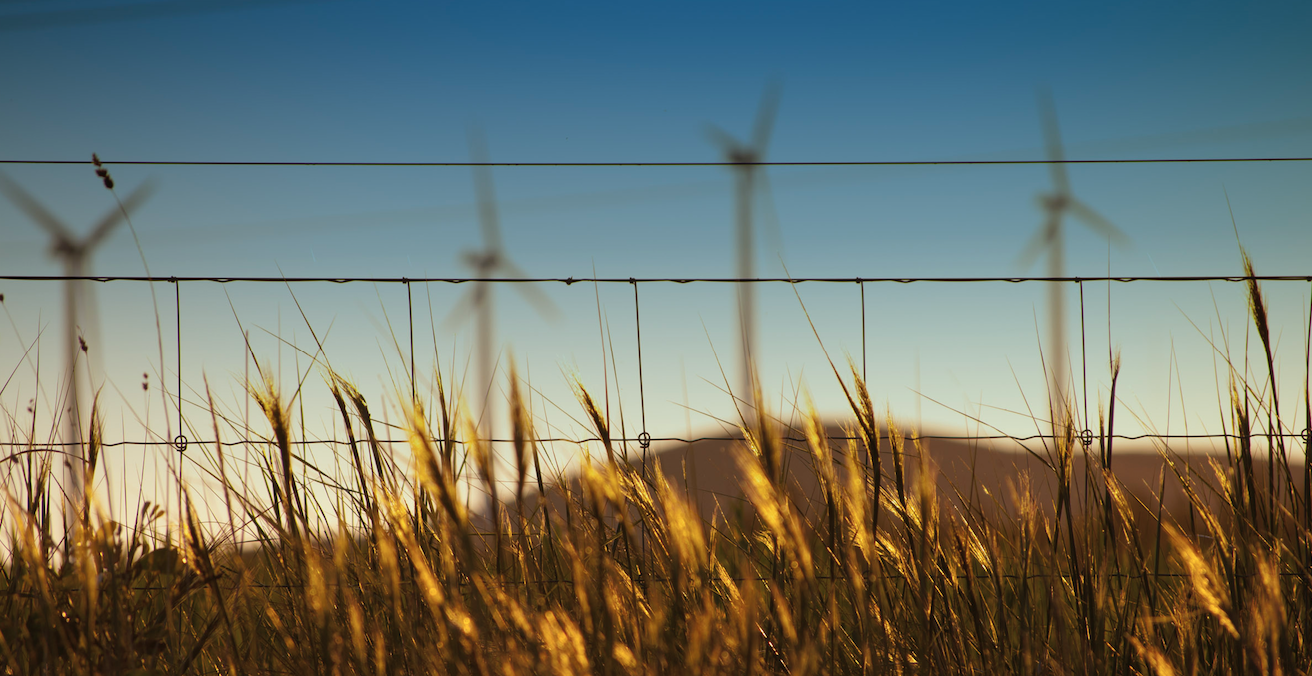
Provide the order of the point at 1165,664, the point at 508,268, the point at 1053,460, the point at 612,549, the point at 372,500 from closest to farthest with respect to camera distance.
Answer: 1. the point at 1165,664
2. the point at 372,500
3. the point at 1053,460
4. the point at 612,549
5. the point at 508,268

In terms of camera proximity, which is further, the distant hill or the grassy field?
the distant hill

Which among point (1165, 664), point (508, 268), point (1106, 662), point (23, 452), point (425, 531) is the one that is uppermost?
point (508, 268)

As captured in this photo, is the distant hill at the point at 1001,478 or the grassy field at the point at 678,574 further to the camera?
the distant hill at the point at 1001,478

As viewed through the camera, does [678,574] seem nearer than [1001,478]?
Yes

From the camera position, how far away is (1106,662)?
75.5 inches

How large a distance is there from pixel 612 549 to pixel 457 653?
69cm

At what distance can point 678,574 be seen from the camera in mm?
1433

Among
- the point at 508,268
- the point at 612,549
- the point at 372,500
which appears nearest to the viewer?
the point at 372,500

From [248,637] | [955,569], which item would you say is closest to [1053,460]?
[955,569]

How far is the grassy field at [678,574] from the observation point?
5.04ft

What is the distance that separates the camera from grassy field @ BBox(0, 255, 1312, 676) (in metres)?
1.54

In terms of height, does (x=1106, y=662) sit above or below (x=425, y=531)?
below

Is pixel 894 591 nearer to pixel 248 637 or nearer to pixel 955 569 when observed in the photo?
pixel 955 569

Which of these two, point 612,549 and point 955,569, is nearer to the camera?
point 955,569
